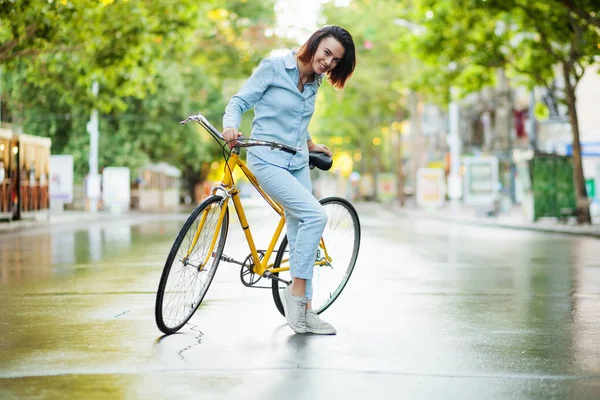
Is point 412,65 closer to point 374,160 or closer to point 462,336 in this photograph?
point 374,160

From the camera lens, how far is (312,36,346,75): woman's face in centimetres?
636

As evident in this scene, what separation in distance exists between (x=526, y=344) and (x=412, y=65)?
142 ft

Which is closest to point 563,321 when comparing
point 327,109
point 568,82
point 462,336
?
point 462,336

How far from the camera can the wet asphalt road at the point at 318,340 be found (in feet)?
15.7

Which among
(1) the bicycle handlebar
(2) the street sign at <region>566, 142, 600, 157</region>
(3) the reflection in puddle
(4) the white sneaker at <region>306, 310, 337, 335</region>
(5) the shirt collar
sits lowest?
(3) the reflection in puddle

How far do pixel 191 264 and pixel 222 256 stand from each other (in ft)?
1.05

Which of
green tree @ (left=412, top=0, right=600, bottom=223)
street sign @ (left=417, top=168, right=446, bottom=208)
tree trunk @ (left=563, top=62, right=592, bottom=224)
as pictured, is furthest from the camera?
street sign @ (left=417, top=168, right=446, bottom=208)

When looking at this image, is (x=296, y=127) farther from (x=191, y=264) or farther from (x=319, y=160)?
(x=191, y=264)

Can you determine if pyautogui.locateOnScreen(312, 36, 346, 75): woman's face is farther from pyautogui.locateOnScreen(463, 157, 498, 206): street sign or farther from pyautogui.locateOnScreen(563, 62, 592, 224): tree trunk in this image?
pyautogui.locateOnScreen(463, 157, 498, 206): street sign

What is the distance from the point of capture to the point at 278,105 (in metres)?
6.46

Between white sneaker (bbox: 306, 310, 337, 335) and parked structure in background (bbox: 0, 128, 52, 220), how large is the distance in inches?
879

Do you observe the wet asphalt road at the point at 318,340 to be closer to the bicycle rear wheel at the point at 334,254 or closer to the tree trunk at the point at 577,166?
the bicycle rear wheel at the point at 334,254

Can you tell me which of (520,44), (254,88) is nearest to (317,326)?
(254,88)

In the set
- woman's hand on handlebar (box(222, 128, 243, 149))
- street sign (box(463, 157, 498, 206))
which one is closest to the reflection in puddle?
woman's hand on handlebar (box(222, 128, 243, 149))
